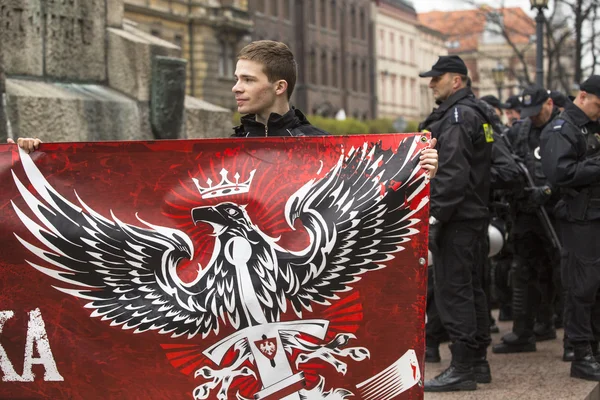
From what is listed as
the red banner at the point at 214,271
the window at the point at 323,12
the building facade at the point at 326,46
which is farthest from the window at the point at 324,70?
the red banner at the point at 214,271

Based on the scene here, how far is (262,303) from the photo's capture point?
4379 millimetres

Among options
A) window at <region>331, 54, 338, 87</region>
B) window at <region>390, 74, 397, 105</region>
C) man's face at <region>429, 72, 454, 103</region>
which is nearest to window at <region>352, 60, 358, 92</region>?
window at <region>331, 54, 338, 87</region>

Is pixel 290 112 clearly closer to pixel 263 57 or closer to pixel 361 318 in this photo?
pixel 263 57

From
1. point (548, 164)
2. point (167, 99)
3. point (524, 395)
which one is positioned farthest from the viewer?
point (167, 99)

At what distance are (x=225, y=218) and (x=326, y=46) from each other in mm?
69393

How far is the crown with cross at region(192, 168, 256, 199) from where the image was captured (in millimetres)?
4445

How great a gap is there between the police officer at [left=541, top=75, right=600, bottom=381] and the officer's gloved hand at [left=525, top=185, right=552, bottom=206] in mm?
1015

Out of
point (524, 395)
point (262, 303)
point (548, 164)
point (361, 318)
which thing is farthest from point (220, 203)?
point (548, 164)

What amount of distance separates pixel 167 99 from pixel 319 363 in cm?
427

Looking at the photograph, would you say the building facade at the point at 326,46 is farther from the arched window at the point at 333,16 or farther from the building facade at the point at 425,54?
the building facade at the point at 425,54

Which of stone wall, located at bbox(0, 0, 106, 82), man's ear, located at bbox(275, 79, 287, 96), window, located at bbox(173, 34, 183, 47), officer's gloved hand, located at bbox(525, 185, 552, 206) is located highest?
window, located at bbox(173, 34, 183, 47)

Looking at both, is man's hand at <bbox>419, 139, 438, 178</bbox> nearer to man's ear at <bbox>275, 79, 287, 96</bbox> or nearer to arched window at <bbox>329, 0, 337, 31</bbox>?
man's ear at <bbox>275, 79, 287, 96</bbox>

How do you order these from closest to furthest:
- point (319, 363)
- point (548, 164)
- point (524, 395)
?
point (319, 363)
point (524, 395)
point (548, 164)

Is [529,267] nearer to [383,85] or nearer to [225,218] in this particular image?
[225,218]
